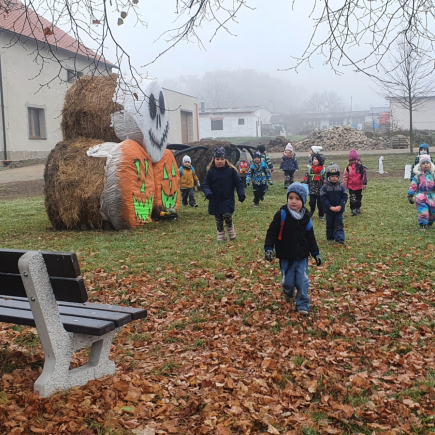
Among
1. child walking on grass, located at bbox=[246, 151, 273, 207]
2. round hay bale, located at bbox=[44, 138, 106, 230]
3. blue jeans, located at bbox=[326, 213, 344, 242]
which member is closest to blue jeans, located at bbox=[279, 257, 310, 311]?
blue jeans, located at bbox=[326, 213, 344, 242]

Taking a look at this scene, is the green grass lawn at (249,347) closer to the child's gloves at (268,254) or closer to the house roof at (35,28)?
the child's gloves at (268,254)

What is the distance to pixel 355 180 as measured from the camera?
41.1 ft

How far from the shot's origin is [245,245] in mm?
9195

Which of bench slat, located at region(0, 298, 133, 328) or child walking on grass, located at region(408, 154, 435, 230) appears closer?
bench slat, located at region(0, 298, 133, 328)

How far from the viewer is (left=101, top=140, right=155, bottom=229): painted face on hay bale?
35.4ft

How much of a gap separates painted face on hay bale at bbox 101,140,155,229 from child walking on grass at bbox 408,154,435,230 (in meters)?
5.49

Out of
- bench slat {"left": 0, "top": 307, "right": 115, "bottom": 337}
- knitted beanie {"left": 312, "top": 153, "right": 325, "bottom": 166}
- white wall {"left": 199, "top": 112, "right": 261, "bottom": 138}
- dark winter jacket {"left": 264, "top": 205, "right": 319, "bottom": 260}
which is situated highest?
white wall {"left": 199, "top": 112, "right": 261, "bottom": 138}

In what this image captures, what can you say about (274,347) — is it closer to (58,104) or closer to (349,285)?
(349,285)

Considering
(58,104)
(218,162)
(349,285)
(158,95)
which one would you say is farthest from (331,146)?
(349,285)

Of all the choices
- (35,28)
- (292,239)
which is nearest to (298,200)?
(292,239)

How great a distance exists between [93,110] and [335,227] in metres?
5.86

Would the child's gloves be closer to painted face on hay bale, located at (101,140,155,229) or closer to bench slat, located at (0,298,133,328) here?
bench slat, located at (0,298,133,328)

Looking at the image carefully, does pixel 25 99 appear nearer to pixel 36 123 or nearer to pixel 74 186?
pixel 36 123

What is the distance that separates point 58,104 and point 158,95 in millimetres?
21871
